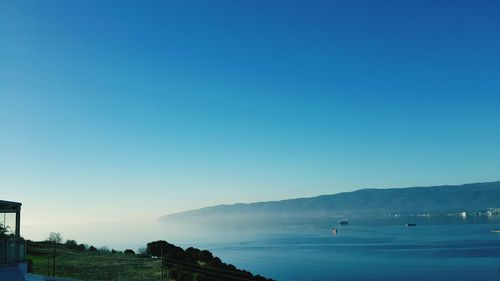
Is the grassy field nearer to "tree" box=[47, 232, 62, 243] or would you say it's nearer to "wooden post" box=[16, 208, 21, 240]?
"wooden post" box=[16, 208, 21, 240]

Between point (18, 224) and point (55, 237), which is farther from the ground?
point (18, 224)

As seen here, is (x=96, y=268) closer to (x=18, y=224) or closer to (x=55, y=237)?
(x=18, y=224)

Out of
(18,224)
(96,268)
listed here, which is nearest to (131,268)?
(96,268)

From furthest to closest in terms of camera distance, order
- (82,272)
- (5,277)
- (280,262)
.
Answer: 1. (280,262)
2. (82,272)
3. (5,277)

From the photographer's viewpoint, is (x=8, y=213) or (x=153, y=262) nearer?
(x=8, y=213)

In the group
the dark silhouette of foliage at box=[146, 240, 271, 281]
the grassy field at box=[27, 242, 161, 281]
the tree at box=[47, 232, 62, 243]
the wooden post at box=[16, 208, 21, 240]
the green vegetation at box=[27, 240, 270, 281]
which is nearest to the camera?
the wooden post at box=[16, 208, 21, 240]

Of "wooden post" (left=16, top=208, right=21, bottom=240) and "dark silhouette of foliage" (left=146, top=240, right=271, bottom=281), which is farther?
"dark silhouette of foliage" (left=146, top=240, right=271, bottom=281)

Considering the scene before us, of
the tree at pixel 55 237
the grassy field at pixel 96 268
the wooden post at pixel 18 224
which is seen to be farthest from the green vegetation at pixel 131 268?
the tree at pixel 55 237

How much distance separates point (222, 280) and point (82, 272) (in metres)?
7.23

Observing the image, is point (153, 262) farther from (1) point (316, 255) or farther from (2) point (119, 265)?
(1) point (316, 255)

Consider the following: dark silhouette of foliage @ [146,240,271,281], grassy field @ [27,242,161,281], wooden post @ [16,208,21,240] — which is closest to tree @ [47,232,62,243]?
dark silhouette of foliage @ [146,240,271,281]

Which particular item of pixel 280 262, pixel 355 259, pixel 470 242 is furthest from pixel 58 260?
pixel 470 242

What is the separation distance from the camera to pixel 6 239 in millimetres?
17594

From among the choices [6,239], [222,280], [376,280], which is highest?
[6,239]
